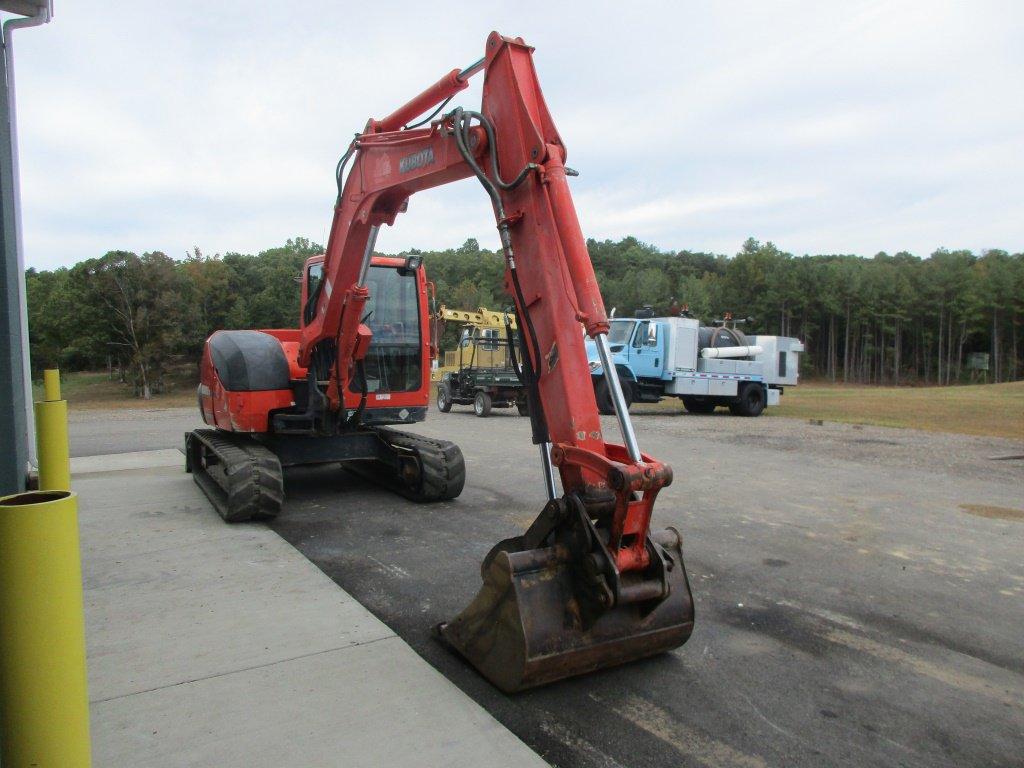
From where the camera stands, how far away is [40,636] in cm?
160

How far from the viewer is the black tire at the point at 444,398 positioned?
20017mm

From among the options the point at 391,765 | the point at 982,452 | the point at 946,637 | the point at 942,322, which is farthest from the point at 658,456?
the point at 942,322

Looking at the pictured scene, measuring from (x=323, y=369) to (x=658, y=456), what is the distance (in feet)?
19.2

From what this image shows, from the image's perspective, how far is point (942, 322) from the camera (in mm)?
58656

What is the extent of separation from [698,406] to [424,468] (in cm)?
1483

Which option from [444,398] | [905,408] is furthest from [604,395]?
[905,408]

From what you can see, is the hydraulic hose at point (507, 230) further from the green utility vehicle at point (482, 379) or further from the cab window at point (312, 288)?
the green utility vehicle at point (482, 379)

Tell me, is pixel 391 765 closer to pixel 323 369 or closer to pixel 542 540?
pixel 542 540

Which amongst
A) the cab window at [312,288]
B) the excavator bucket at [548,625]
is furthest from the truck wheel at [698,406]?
the excavator bucket at [548,625]

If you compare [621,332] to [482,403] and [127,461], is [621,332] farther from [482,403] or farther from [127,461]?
[127,461]

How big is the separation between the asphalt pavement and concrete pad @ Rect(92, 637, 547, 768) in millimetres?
246

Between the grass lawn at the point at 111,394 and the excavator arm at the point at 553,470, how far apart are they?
23.7m

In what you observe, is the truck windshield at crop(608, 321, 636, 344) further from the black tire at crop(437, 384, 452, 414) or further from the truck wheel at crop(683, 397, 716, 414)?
the black tire at crop(437, 384, 452, 414)

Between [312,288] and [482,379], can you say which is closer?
[312,288]
